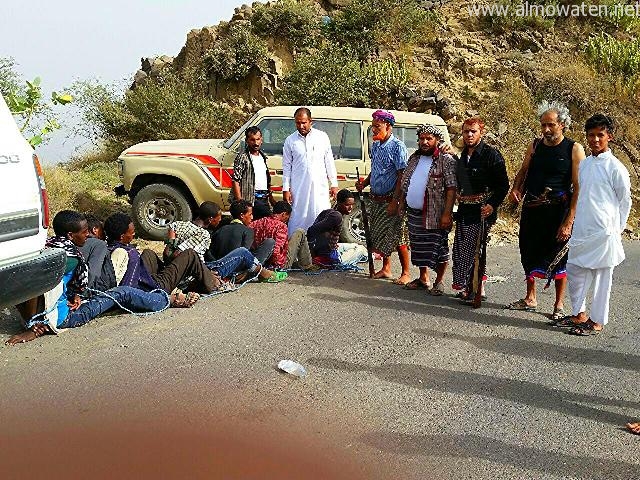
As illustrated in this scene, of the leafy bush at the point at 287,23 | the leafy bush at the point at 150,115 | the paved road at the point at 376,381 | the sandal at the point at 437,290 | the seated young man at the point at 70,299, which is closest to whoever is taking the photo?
the paved road at the point at 376,381

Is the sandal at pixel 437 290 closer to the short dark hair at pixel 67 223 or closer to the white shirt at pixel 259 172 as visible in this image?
the white shirt at pixel 259 172

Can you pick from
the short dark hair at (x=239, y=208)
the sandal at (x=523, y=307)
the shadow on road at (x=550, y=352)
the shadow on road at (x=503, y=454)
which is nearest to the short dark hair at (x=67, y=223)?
the short dark hair at (x=239, y=208)

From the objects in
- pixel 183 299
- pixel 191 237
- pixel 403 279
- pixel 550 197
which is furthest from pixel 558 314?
pixel 191 237

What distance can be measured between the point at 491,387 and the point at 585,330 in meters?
1.58

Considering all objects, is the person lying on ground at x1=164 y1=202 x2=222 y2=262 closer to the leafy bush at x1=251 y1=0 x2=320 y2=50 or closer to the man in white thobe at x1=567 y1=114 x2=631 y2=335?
the man in white thobe at x1=567 y1=114 x2=631 y2=335

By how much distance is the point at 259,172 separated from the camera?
26.9 feet

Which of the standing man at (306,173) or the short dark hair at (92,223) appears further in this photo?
the standing man at (306,173)

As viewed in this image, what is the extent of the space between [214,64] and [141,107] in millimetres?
2375

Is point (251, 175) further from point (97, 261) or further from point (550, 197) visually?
point (550, 197)

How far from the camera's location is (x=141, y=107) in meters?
15.6

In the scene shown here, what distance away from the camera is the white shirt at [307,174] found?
798 centimetres

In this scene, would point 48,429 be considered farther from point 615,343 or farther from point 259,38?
point 259,38

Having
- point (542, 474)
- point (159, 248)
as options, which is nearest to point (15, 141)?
point (542, 474)

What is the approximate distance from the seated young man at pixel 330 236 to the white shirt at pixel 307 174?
0.53ft
